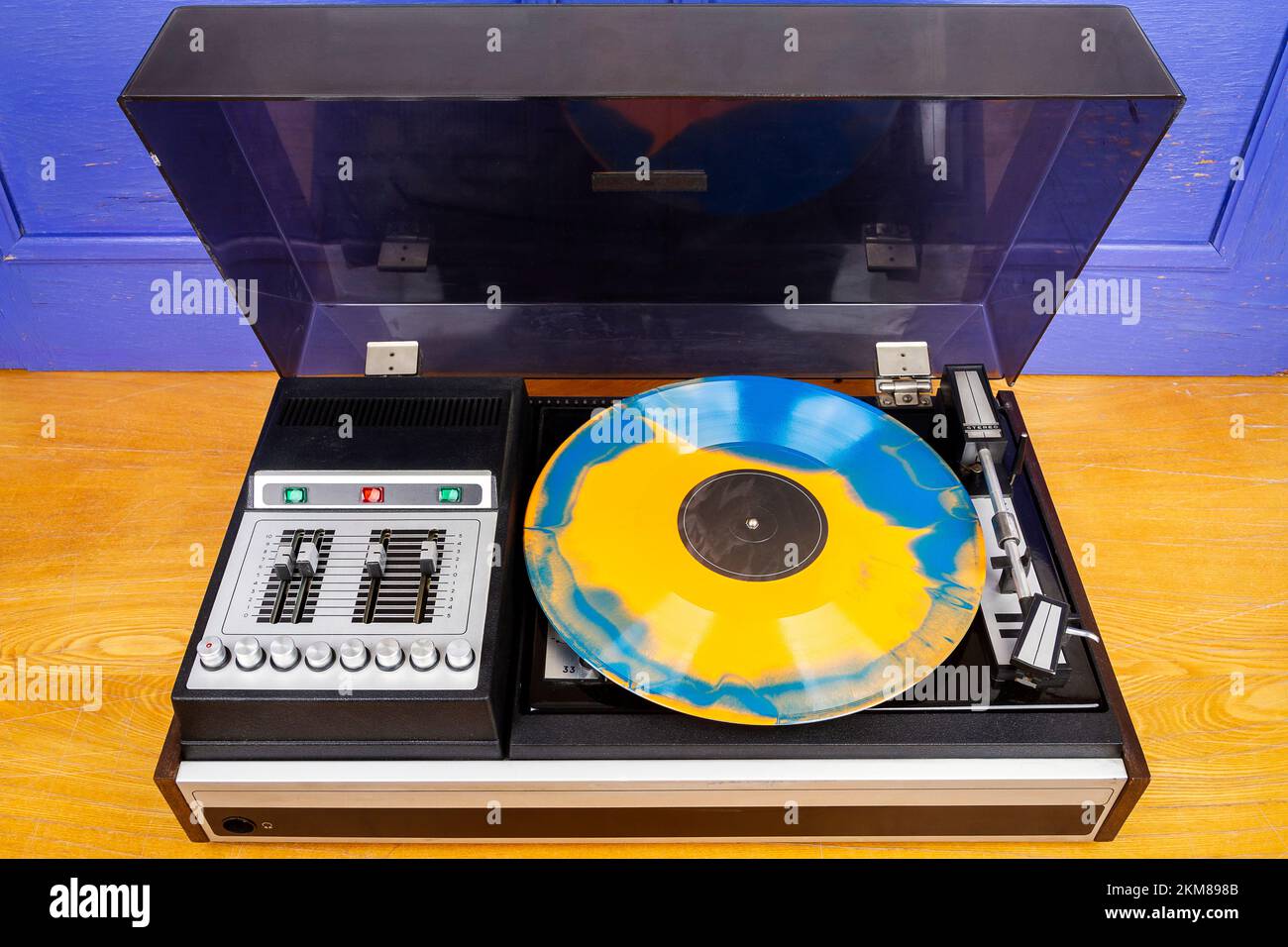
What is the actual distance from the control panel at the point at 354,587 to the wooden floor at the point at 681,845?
0.96ft

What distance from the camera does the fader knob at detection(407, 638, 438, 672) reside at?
113 centimetres

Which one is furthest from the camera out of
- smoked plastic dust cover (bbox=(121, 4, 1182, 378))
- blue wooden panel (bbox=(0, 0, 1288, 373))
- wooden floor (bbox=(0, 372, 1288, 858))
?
blue wooden panel (bbox=(0, 0, 1288, 373))

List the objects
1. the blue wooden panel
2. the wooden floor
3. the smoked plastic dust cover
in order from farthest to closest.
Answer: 1. the blue wooden panel
2. the wooden floor
3. the smoked plastic dust cover

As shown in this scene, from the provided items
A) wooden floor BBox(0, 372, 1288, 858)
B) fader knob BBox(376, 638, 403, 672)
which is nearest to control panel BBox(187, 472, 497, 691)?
fader knob BBox(376, 638, 403, 672)

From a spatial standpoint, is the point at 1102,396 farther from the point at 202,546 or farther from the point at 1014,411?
the point at 202,546

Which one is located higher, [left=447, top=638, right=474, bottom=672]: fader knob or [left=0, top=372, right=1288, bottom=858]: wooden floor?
[left=447, top=638, right=474, bottom=672]: fader knob

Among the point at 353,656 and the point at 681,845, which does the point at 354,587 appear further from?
the point at 681,845

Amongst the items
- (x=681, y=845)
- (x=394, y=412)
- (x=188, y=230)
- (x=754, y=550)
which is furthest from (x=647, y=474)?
A: (x=188, y=230)

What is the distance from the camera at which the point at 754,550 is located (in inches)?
50.1

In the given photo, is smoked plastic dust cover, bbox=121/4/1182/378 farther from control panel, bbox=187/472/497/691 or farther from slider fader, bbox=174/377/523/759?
control panel, bbox=187/472/497/691

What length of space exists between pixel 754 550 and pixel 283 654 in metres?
0.57

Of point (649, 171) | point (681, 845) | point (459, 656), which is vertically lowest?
point (681, 845)

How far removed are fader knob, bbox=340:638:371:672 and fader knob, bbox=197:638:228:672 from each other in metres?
0.14
